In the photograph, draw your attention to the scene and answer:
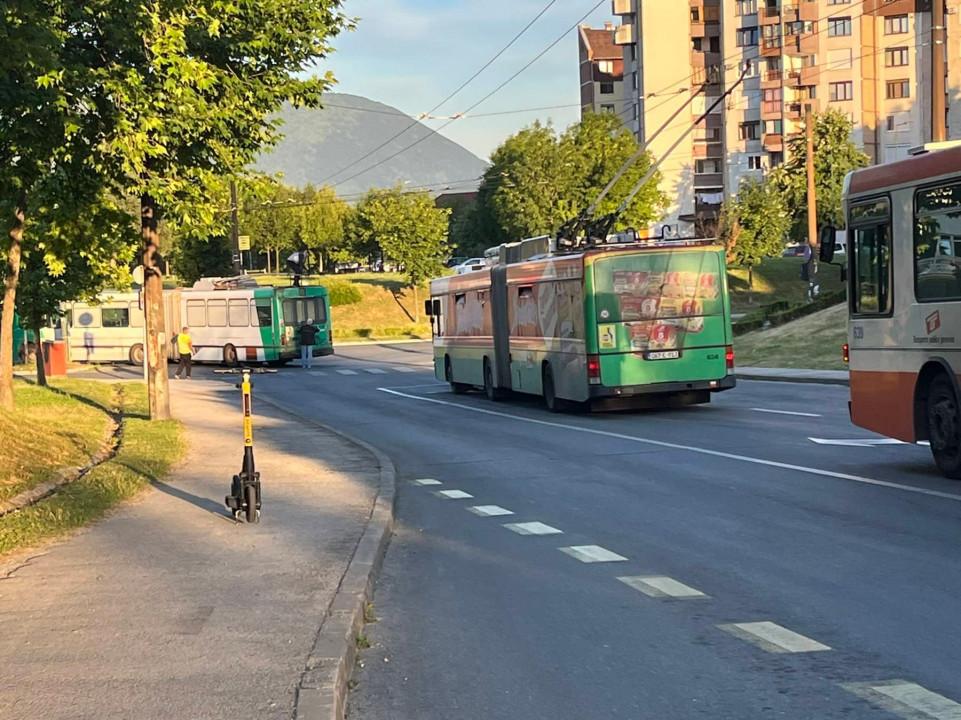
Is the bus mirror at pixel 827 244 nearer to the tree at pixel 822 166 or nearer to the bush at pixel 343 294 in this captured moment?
the bush at pixel 343 294

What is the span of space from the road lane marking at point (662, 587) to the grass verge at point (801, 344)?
78.2 ft

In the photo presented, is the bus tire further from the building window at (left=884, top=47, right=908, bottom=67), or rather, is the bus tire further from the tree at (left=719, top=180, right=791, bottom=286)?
the building window at (left=884, top=47, right=908, bottom=67)

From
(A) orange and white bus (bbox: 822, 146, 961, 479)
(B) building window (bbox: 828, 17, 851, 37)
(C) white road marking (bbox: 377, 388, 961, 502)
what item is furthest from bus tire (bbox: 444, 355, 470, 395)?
(B) building window (bbox: 828, 17, 851, 37)

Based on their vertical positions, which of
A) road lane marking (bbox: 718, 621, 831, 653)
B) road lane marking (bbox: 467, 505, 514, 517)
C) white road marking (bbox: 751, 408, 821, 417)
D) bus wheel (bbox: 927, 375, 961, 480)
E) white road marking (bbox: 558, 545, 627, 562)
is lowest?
white road marking (bbox: 751, 408, 821, 417)

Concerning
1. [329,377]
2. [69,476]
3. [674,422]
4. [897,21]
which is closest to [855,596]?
[69,476]

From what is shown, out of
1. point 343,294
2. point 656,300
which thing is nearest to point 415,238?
point 343,294

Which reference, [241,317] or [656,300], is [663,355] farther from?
[241,317]

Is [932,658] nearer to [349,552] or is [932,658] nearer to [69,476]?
[349,552]

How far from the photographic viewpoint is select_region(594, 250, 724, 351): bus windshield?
21.6 metres

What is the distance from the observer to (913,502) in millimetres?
11047

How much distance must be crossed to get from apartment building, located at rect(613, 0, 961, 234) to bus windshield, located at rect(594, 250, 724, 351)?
6781cm

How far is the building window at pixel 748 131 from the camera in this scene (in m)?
95.6

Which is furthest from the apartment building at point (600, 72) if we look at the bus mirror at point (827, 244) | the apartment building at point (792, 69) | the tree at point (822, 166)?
the bus mirror at point (827, 244)

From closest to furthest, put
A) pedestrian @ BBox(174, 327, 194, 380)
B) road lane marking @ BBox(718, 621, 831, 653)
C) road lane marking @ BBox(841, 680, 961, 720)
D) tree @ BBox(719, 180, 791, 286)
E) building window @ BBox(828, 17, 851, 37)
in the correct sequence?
1. road lane marking @ BBox(841, 680, 961, 720)
2. road lane marking @ BBox(718, 621, 831, 653)
3. pedestrian @ BBox(174, 327, 194, 380)
4. tree @ BBox(719, 180, 791, 286)
5. building window @ BBox(828, 17, 851, 37)
